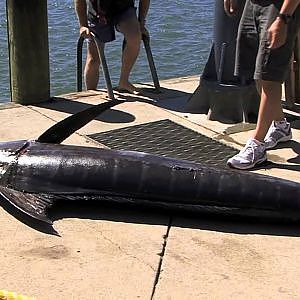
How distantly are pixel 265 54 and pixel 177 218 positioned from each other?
1.29 meters

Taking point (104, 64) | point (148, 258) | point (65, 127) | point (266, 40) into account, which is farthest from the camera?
point (104, 64)

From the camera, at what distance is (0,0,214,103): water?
10773 mm

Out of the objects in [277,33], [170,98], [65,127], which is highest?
[277,33]

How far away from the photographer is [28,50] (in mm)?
6062

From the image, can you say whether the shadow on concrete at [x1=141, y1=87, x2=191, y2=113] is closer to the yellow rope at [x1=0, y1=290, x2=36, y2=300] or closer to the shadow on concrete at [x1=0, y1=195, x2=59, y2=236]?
the shadow on concrete at [x1=0, y1=195, x2=59, y2=236]

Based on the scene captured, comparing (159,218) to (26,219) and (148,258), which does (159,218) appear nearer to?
(148,258)

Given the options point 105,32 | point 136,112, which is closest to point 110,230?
point 136,112

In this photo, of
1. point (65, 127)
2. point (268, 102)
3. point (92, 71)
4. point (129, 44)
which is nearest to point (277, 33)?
point (268, 102)

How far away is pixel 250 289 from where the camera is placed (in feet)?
10.5

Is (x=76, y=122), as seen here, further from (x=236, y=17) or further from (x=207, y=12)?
(x=207, y=12)

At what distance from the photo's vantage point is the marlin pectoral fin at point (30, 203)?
372cm

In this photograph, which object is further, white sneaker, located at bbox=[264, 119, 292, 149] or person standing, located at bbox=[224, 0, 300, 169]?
white sneaker, located at bbox=[264, 119, 292, 149]

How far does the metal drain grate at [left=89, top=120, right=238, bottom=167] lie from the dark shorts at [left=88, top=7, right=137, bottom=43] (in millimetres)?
1110

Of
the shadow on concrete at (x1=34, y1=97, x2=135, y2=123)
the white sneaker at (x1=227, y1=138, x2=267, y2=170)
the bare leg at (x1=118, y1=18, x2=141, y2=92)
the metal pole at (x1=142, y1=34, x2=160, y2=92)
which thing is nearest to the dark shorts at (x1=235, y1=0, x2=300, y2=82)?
the white sneaker at (x1=227, y1=138, x2=267, y2=170)
